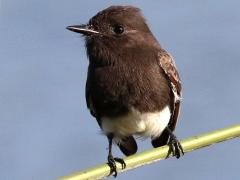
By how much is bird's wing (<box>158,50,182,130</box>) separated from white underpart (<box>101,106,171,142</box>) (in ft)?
0.59

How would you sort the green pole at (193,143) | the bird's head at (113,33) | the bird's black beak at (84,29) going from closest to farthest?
1. the green pole at (193,143)
2. the bird's black beak at (84,29)
3. the bird's head at (113,33)

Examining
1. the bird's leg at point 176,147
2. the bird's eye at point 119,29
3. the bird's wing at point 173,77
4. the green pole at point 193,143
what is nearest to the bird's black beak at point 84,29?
the bird's eye at point 119,29

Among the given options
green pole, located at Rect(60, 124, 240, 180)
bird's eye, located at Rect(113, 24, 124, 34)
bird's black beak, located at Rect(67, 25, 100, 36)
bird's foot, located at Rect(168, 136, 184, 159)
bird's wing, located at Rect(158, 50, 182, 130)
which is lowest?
bird's foot, located at Rect(168, 136, 184, 159)

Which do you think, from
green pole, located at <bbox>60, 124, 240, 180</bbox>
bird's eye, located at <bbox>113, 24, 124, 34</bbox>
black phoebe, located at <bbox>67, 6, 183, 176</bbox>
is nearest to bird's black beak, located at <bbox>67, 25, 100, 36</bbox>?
black phoebe, located at <bbox>67, 6, 183, 176</bbox>

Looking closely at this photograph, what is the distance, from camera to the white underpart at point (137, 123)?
505 cm

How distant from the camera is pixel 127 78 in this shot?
5.09 m

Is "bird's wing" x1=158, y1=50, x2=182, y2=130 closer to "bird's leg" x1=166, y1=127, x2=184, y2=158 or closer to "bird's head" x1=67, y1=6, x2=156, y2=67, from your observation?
"bird's head" x1=67, y1=6, x2=156, y2=67

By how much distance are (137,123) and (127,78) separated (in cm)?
39

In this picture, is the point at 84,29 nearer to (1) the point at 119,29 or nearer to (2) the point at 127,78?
(1) the point at 119,29

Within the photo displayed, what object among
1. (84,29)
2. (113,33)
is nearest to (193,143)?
(84,29)

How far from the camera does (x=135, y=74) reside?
511 centimetres

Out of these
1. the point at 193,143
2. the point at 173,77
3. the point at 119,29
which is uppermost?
the point at 119,29

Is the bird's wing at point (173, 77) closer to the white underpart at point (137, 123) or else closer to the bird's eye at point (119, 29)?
the white underpart at point (137, 123)

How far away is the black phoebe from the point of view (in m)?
5.06
